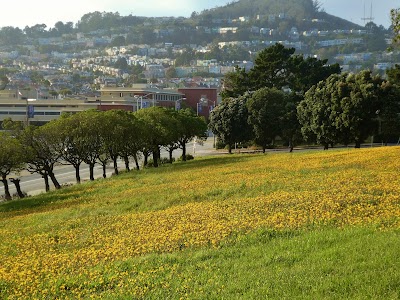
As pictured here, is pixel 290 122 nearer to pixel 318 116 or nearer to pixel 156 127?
pixel 318 116

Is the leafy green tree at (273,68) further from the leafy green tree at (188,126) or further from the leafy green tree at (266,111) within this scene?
the leafy green tree at (188,126)

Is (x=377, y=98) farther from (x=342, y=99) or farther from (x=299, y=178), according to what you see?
(x=299, y=178)

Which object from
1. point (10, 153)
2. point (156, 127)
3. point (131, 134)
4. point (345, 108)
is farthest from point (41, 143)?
point (345, 108)

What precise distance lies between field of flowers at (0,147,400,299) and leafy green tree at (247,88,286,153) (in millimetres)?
36836

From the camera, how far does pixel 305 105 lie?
5788 centimetres

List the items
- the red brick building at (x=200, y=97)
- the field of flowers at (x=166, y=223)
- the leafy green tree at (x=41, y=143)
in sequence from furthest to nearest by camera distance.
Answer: the red brick building at (x=200, y=97), the leafy green tree at (x=41, y=143), the field of flowers at (x=166, y=223)

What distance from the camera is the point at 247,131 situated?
70.0 m

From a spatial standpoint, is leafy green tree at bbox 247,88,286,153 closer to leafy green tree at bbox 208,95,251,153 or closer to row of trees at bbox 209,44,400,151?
row of trees at bbox 209,44,400,151

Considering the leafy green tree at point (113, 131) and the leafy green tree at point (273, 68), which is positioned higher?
the leafy green tree at point (273, 68)

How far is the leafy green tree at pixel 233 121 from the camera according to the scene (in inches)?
2736

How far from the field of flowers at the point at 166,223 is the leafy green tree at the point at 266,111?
36.8m

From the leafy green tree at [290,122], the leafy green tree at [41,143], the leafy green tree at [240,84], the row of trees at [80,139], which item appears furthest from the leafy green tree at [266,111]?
the leafy green tree at [41,143]

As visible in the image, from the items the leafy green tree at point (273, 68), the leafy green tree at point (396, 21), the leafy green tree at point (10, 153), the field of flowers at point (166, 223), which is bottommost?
the field of flowers at point (166, 223)

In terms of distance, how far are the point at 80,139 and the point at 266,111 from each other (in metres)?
26.4
